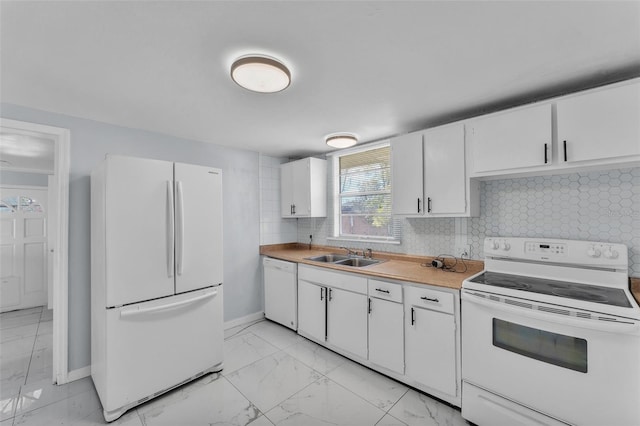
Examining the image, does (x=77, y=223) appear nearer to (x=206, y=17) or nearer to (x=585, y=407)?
(x=206, y=17)

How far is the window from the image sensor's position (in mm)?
3197

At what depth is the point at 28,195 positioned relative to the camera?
4.23 meters

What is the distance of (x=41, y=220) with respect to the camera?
4332mm

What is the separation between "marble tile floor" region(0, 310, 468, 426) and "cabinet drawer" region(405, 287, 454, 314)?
0.73 meters

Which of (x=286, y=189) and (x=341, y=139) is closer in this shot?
(x=341, y=139)

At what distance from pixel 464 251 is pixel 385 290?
2.87ft

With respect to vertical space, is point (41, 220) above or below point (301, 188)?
below

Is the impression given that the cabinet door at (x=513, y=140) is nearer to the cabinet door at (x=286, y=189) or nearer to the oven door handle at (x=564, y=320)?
the oven door handle at (x=564, y=320)

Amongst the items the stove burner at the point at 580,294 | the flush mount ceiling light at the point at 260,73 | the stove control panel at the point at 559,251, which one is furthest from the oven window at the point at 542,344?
the flush mount ceiling light at the point at 260,73

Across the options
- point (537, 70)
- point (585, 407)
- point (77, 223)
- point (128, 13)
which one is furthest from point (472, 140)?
point (77, 223)

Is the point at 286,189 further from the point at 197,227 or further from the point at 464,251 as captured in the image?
the point at 464,251

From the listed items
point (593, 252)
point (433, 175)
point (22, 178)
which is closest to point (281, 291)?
point (433, 175)

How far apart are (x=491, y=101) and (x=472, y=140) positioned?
0.33m

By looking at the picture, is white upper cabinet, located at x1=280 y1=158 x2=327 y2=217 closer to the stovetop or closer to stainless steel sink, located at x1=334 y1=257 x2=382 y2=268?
stainless steel sink, located at x1=334 y1=257 x2=382 y2=268
